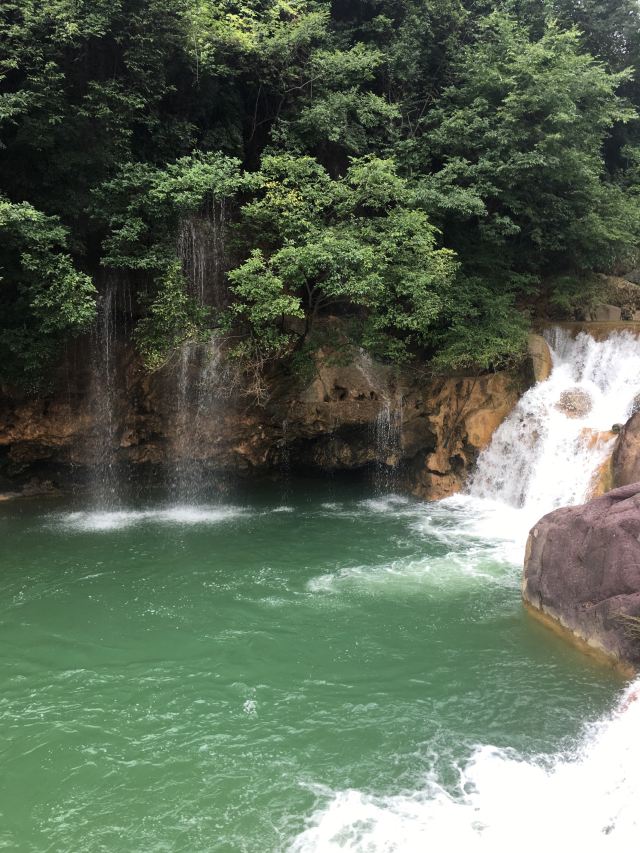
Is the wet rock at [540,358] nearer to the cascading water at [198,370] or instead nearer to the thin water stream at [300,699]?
the thin water stream at [300,699]

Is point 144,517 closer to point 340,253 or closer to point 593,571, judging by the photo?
point 340,253

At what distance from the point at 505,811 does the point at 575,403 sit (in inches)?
445

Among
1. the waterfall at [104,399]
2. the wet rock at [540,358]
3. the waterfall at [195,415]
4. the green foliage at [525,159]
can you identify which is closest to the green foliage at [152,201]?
the waterfall at [104,399]

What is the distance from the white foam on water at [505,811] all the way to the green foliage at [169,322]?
10.6 meters

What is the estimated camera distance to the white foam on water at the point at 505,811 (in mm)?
5773

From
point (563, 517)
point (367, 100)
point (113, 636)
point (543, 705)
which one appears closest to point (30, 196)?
point (367, 100)

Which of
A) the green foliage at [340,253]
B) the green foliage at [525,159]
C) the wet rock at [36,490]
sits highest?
the green foliage at [525,159]

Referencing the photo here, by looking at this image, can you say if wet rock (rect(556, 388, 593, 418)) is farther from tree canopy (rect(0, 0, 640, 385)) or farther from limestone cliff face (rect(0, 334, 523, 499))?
tree canopy (rect(0, 0, 640, 385))

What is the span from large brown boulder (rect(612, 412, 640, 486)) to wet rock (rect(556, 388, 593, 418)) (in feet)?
7.60

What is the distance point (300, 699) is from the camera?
26.4ft

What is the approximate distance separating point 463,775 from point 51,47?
14700 millimetres

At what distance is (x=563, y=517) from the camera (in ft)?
33.4

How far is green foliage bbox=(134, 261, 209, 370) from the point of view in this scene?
14.6 meters

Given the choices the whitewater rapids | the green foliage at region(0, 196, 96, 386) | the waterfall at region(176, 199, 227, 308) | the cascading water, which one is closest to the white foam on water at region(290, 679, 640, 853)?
the whitewater rapids
